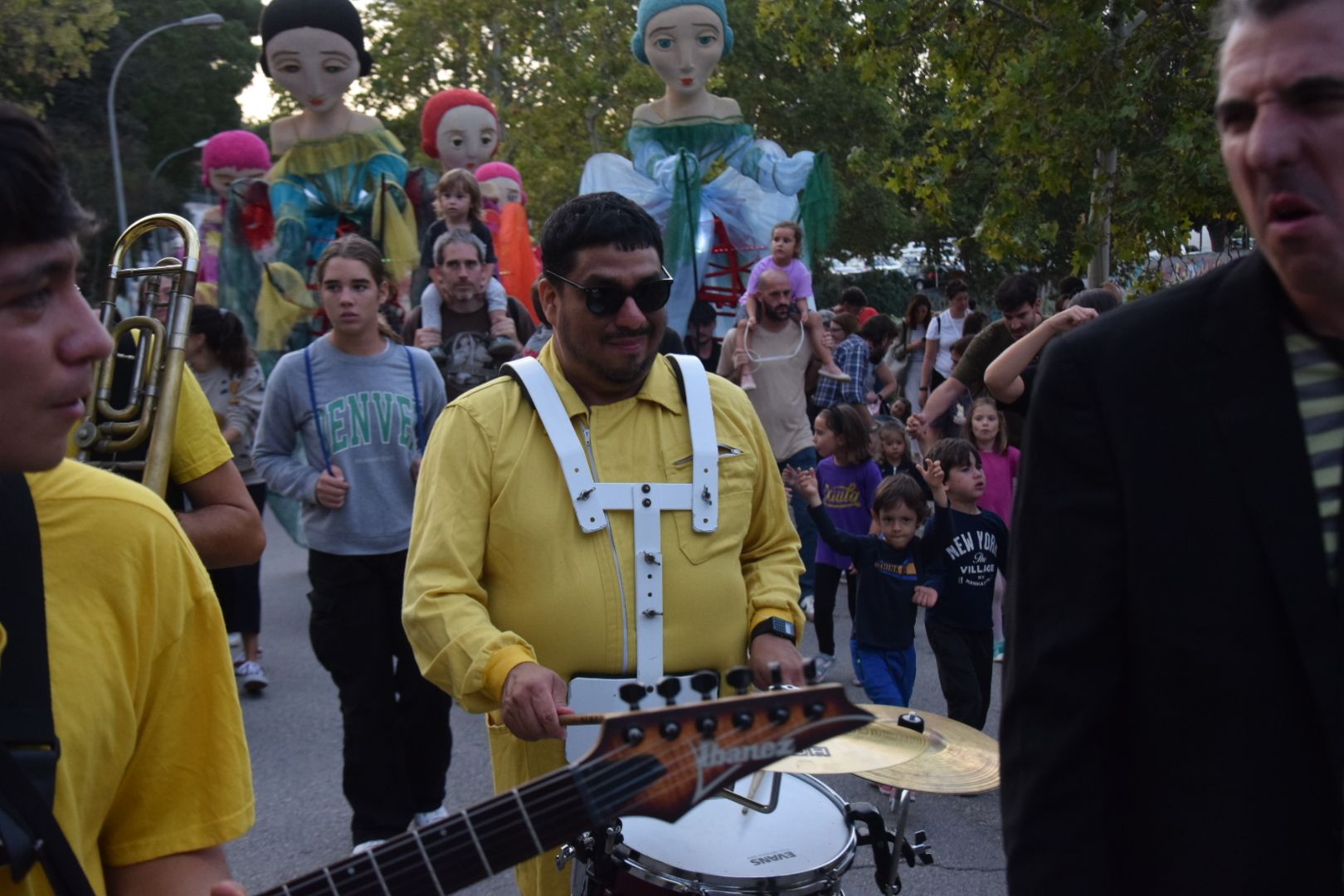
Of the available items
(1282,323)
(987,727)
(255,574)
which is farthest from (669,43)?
(1282,323)

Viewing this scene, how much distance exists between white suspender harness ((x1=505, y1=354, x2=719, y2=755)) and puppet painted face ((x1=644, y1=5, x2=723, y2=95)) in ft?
26.3

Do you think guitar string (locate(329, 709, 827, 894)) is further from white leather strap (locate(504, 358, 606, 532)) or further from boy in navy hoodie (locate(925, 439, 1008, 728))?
boy in navy hoodie (locate(925, 439, 1008, 728))

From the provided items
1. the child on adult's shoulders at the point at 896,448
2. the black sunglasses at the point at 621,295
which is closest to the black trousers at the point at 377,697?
the black sunglasses at the point at 621,295

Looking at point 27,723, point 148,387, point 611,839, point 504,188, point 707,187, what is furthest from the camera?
point 504,188

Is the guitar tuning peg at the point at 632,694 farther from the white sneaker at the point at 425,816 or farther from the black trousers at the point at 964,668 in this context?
the black trousers at the point at 964,668

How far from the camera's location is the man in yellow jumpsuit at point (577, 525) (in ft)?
9.92

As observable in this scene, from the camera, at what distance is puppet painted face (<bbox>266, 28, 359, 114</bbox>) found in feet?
32.5

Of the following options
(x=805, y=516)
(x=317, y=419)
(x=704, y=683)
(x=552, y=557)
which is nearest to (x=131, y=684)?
(x=704, y=683)

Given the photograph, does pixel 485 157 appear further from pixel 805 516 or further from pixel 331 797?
pixel 331 797

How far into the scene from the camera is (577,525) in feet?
10.0

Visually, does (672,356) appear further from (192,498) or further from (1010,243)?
(1010,243)

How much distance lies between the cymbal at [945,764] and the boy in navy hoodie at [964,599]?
2.09 meters

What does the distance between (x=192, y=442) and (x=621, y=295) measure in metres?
1.07

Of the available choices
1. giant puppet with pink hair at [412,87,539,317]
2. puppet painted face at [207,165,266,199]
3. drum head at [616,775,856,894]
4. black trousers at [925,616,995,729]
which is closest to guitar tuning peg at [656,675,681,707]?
drum head at [616,775,856,894]
